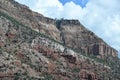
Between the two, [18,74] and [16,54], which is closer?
[18,74]

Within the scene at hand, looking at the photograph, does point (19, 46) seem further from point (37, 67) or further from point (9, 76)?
point (9, 76)

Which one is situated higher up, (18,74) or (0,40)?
(0,40)

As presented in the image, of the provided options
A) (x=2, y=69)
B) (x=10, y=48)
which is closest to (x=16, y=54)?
(x=10, y=48)

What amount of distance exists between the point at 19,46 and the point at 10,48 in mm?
5377

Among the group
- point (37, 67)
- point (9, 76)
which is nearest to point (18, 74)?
point (9, 76)

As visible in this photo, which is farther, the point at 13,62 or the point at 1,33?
the point at 1,33

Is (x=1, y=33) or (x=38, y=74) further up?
(x=1, y=33)

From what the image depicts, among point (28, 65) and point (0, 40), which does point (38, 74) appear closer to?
point (28, 65)

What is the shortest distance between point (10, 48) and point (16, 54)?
3.32 metres

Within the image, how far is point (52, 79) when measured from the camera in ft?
627

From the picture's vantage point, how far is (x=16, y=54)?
19112cm

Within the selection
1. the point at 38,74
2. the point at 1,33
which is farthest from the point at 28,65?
the point at 1,33

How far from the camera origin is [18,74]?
178500 mm

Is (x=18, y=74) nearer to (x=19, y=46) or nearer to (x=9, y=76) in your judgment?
(x=9, y=76)
